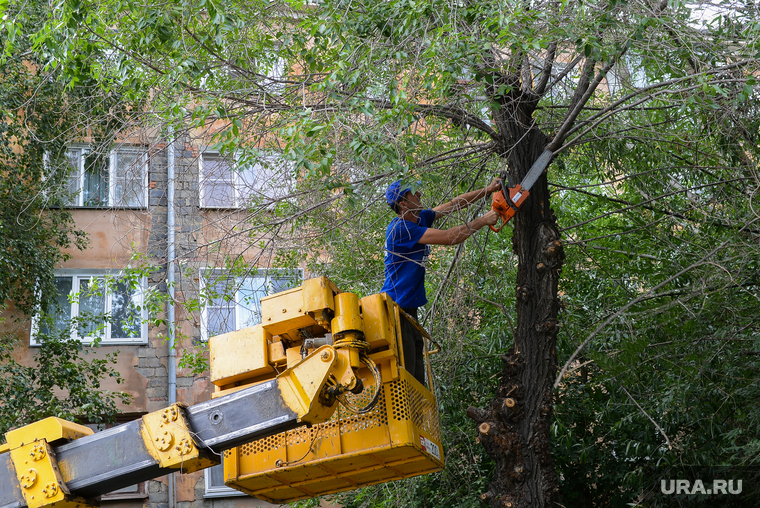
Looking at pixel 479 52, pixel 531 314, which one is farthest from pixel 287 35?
pixel 531 314

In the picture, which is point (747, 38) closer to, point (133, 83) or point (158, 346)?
point (133, 83)

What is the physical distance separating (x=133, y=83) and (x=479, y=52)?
310 centimetres

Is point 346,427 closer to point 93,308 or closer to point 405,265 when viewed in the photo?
point 405,265

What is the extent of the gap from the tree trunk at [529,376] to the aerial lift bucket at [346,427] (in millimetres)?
976

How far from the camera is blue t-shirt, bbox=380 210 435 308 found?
5805 millimetres

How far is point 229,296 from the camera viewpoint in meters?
7.42

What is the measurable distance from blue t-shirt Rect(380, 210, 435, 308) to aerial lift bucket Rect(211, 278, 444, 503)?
73 centimetres

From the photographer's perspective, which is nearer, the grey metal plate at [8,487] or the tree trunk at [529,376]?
the grey metal plate at [8,487]

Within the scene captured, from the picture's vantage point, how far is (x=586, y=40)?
528 cm

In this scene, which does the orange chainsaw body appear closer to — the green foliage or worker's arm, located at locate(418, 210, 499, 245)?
worker's arm, located at locate(418, 210, 499, 245)

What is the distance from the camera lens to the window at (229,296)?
7.56 m

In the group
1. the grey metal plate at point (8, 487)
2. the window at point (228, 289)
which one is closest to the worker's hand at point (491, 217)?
the window at point (228, 289)

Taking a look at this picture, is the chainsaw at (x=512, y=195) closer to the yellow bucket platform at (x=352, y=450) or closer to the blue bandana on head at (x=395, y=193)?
the blue bandana on head at (x=395, y=193)

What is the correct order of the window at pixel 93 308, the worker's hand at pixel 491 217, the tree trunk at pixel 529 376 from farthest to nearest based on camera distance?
the window at pixel 93 308, the worker's hand at pixel 491 217, the tree trunk at pixel 529 376
